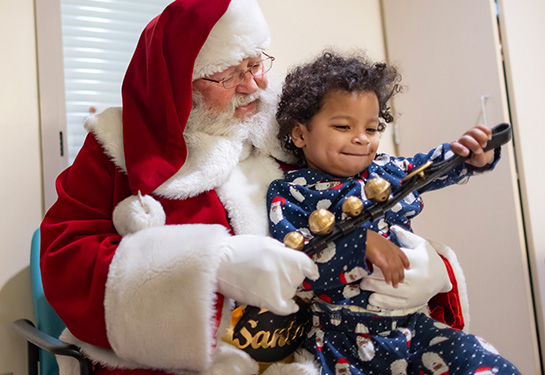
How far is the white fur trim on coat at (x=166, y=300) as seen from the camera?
1148 mm

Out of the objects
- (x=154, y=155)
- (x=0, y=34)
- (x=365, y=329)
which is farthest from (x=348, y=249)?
(x=0, y=34)

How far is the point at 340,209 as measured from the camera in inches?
54.7

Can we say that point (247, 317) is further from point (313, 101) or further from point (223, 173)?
point (313, 101)

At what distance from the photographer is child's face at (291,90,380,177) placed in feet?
4.75

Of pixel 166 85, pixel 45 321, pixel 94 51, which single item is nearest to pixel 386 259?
pixel 166 85

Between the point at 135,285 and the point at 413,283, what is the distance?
25.6 inches

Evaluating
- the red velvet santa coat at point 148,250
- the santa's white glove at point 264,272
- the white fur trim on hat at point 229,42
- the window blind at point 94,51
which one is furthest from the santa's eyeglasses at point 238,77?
the window blind at point 94,51

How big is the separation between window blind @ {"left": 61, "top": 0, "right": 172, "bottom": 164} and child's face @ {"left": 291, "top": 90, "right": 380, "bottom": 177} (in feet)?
3.36

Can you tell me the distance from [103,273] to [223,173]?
41 centimetres

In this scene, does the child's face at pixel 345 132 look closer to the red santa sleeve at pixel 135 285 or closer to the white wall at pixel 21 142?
the red santa sleeve at pixel 135 285

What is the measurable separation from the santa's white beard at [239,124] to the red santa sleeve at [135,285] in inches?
14.2

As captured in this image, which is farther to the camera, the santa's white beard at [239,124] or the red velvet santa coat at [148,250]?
the santa's white beard at [239,124]

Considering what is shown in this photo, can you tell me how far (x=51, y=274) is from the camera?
51.9 inches

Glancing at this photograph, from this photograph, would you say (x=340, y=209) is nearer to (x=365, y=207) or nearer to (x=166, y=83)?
(x=365, y=207)
